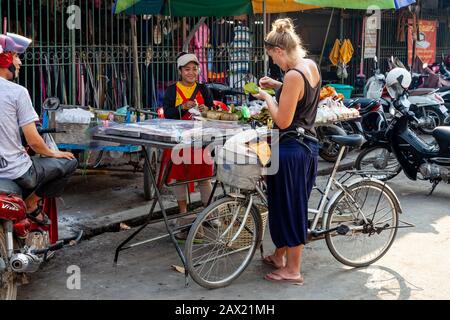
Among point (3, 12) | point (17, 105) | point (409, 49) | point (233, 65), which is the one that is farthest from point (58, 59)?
point (409, 49)

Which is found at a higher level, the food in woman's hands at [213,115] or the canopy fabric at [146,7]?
the canopy fabric at [146,7]

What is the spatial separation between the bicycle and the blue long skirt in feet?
0.52

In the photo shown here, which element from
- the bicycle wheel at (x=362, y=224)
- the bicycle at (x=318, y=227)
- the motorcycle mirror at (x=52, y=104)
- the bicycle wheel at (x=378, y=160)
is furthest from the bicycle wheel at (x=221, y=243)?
the bicycle wheel at (x=378, y=160)

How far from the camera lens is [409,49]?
1393 centimetres

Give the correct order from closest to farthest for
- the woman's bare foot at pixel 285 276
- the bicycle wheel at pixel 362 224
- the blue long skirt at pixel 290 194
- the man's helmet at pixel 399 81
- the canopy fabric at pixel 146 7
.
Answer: the blue long skirt at pixel 290 194 < the woman's bare foot at pixel 285 276 < the bicycle wheel at pixel 362 224 < the canopy fabric at pixel 146 7 < the man's helmet at pixel 399 81

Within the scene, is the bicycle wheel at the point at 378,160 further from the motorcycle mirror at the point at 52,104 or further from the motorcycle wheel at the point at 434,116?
the motorcycle mirror at the point at 52,104

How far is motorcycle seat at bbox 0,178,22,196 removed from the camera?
13.3 ft

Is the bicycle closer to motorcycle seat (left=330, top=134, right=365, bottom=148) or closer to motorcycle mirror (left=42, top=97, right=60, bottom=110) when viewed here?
motorcycle seat (left=330, top=134, right=365, bottom=148)

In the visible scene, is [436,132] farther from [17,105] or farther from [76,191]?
[17,105]

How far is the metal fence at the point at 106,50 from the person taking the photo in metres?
7.69

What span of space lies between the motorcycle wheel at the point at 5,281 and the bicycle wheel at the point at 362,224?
2.36 m

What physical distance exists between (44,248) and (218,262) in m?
1.33

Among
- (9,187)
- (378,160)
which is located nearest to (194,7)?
(378,160)

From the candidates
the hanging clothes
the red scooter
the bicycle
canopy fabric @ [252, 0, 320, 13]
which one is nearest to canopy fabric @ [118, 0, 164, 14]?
canopy fabric @ [252, 0, 320, 13]
